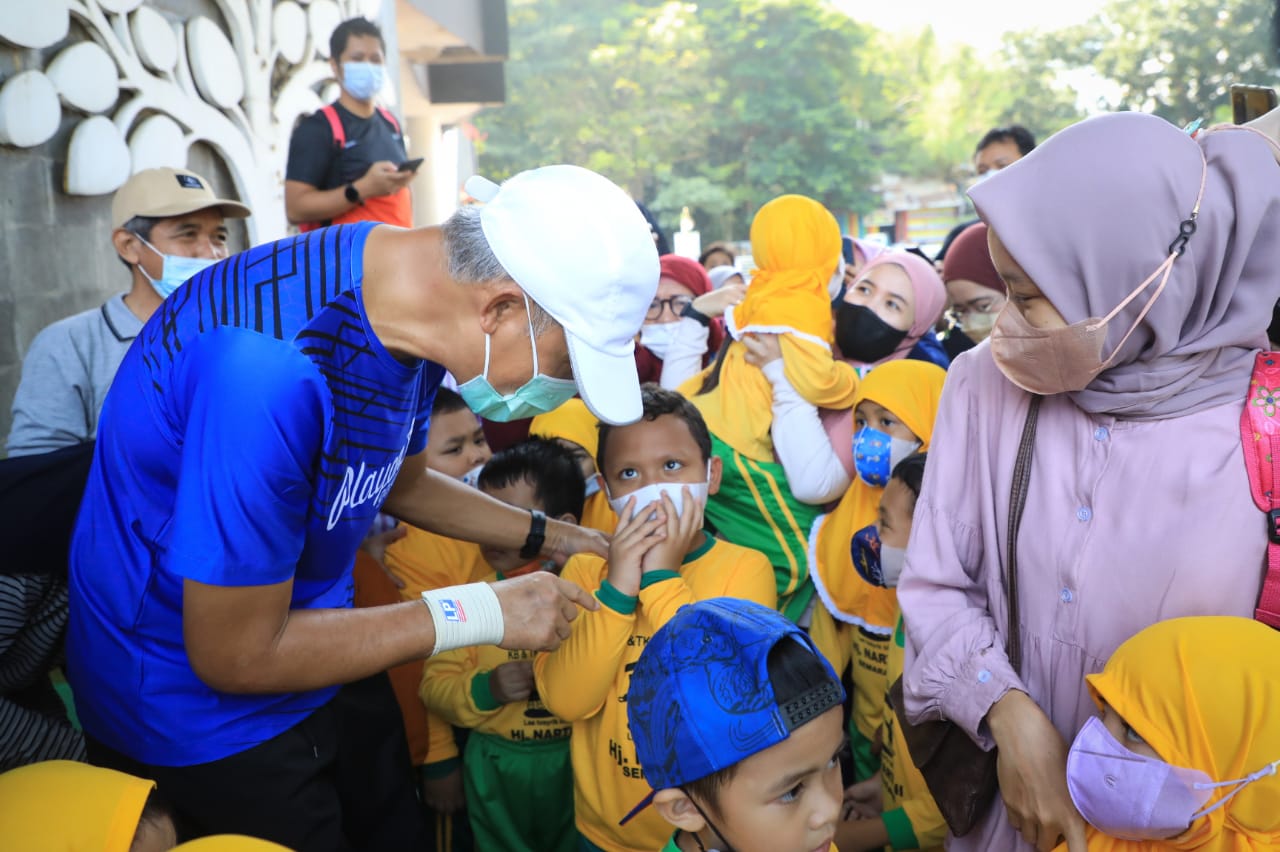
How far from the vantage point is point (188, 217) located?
11.7 feet

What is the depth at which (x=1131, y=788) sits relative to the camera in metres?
1.58

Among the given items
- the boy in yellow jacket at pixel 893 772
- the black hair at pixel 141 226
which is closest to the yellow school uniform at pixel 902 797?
the boy in yellow jacket at pixel 893 772

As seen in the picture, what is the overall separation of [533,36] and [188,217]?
121 ft

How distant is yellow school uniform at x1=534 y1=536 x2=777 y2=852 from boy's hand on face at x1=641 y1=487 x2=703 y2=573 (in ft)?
0.12

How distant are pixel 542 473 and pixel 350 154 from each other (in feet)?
7.88

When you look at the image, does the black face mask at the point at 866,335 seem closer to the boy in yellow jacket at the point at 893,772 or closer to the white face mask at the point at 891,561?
the boy in yellow jacket at the point at 893,772

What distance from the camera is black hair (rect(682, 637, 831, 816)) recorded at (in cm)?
176

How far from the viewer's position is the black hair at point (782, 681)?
176 cm

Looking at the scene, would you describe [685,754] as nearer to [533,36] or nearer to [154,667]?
[154,667]

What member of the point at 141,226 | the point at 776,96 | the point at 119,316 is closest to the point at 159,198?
the point at 141,226

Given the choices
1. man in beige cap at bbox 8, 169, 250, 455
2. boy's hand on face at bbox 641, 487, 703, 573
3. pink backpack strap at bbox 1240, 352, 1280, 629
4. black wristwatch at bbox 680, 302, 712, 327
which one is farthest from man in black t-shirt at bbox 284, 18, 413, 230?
pink backpack strap at bbox 1240, 352, 1280, 629

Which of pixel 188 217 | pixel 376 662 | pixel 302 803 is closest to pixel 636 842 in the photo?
pixel 302 803

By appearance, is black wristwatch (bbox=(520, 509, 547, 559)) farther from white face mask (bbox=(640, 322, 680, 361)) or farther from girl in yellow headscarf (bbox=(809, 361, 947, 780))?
white face mask (bbox=(640, 322, 680, 361))

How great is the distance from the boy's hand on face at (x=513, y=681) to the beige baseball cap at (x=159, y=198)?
6.13 feet
